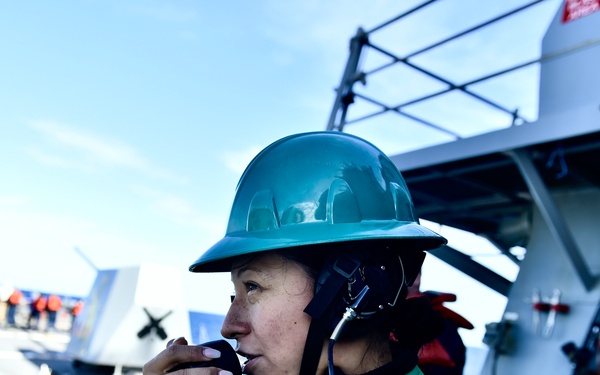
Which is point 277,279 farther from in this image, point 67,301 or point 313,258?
point 67,301

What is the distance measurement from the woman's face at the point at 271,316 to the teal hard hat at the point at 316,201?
0.19 ft

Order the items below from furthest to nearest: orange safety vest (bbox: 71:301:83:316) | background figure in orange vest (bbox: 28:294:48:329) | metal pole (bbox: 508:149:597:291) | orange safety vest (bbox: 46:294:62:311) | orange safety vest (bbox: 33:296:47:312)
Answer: orange safety vest (bbox: 71:301:83:316)
orange safety vest (bbox: 46:294:62:311)
orange safety vest (bbox: 33:296:47:312)
background figure in orange vest (bbox: 28:294:48:329)
metal pole (bbox: 508:149:597:291)

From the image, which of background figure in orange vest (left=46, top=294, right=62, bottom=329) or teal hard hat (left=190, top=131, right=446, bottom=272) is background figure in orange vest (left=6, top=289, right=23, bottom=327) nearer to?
background figure in orange vest (left=46, top=294, right=62, bottom=329)

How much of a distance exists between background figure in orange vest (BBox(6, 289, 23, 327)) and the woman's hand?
602 inches

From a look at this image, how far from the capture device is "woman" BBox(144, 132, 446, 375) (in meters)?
1.20

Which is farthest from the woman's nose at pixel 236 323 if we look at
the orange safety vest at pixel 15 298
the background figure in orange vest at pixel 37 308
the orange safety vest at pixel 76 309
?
the orange safety vest at pixel 76 309

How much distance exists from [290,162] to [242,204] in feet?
0.51

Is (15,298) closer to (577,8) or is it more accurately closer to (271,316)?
(577,8)

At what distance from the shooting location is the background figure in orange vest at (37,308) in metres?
15.2

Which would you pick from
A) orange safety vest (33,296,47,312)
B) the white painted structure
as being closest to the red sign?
the white painted structure

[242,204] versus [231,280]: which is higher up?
[242,204]

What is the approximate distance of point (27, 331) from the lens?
14180 mm

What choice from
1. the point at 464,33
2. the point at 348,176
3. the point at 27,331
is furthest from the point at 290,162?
the point at 27,331

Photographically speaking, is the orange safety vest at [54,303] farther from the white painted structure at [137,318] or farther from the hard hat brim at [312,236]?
the hard hat brim at [312,236]
